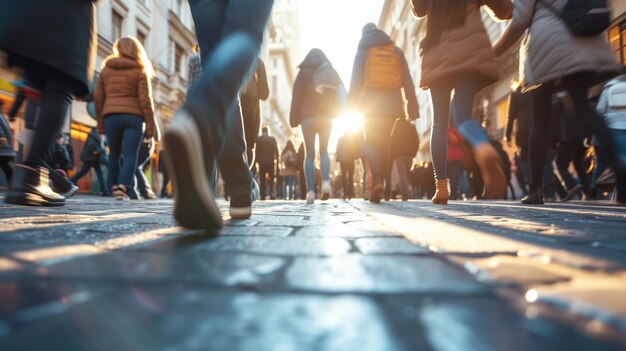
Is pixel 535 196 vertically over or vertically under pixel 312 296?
over

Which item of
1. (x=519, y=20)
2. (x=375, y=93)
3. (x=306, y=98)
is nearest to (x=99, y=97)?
(x=306, y=98)

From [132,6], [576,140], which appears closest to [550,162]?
[576,140]

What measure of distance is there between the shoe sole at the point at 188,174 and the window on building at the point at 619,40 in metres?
10.6

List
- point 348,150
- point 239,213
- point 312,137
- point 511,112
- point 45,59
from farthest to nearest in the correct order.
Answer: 1. point 348,150
2. point 312,137
3. point 511,112
4. point 45,59
5. point 239,213

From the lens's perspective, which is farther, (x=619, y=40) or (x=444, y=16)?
(x=619, y=40)

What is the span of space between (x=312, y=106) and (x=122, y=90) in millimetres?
2360

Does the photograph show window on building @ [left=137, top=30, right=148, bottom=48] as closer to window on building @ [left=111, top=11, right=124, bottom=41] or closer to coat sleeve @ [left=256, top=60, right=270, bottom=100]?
window on building @ [left=111, top=11, right=124, bottom=41]

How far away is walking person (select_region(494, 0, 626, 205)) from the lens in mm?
2936

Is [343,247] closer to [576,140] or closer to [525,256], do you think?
[525,256]

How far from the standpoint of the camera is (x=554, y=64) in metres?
3.01

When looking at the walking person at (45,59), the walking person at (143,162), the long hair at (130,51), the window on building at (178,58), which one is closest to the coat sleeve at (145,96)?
the long hair at (130,51)

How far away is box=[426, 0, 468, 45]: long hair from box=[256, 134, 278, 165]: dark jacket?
5330 millimetres

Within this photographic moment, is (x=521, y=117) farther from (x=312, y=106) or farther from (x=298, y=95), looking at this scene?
(x=298, y=95)

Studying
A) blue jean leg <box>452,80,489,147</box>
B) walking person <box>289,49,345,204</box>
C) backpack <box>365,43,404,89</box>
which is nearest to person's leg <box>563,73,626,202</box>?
blue jean leg <box>452,80,489,147</box>
